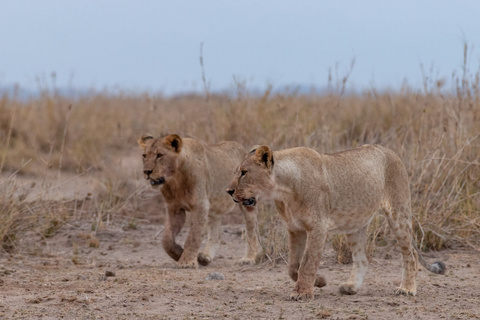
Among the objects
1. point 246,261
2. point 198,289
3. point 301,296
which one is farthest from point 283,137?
point 301,296

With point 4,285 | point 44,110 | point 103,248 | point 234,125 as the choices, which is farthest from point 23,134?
point 4,285

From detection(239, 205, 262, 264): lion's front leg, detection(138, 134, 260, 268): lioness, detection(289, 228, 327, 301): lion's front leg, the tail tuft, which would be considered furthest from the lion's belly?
detection(239, 205, 262, 264): lion's front leg

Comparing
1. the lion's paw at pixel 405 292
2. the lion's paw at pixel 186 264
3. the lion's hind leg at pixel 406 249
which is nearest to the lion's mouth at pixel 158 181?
the lion's paw at pixel 186 264

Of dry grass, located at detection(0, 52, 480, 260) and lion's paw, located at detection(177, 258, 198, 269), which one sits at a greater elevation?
dry grass, located at detection(0, 52, 480, 260)

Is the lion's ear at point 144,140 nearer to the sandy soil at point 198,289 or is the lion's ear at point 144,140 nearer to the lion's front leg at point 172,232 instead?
the lion's front leg at point 172,232

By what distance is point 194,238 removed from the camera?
7.80m

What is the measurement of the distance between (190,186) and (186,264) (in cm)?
78

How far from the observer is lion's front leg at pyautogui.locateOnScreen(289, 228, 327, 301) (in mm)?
5766

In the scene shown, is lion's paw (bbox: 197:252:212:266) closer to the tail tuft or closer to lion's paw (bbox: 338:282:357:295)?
lion's paw (bbox: 338:282:357:295)

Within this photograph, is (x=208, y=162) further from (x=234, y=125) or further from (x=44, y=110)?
(x=44, y=110)

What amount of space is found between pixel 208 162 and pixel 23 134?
7925 mm

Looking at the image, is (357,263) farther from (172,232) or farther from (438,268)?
(172,232)

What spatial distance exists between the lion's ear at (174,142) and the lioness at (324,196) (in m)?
1.96

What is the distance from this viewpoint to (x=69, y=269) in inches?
300
